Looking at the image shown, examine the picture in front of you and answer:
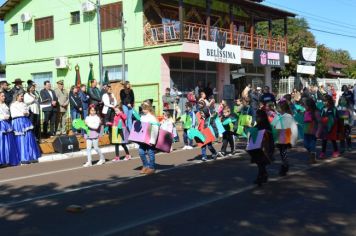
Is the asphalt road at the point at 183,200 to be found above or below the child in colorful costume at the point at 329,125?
below

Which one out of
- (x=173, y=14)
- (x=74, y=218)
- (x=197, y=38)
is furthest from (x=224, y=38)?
(x=74, y=218)

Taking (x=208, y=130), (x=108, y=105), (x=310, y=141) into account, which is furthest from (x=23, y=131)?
(x=310, y=141)

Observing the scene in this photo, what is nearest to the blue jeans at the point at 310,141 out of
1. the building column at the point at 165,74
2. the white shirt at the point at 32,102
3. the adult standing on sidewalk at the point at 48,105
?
the white shirt at the point at 32,102

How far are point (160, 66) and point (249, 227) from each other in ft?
68.5

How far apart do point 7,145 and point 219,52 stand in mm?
16893

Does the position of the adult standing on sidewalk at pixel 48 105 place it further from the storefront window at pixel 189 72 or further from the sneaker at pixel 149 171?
the storefront window at pixel 189 72

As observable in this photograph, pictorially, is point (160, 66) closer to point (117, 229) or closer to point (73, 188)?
point (73, 188)

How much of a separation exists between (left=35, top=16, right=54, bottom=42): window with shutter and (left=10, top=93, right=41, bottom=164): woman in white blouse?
19211 millimetres

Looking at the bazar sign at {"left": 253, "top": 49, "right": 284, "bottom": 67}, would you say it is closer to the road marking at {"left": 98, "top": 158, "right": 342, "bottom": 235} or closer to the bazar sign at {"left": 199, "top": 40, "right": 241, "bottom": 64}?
the bazar sign at {"left": 199, "top": 40, "right": 241, "bottom": 64}

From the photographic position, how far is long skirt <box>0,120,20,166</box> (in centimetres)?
1372

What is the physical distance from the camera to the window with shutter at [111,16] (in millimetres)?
28984

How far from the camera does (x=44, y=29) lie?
108 feet

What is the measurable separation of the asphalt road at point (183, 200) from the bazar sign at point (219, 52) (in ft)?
49.1

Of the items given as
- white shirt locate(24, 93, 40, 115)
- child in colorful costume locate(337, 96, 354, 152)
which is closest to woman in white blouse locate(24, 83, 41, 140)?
white shirt locate(24, 93, 40, 115)
